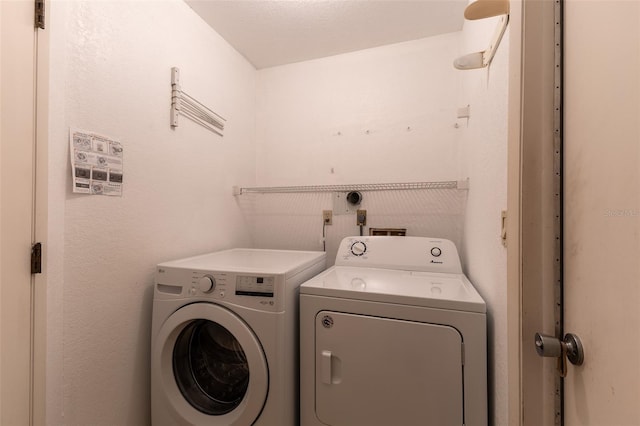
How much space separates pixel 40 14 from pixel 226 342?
1529mm

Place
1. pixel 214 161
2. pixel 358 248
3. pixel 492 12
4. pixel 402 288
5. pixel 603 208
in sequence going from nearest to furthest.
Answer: pixel 603 208 < pixel 492 12 < pixel 402 288 < pixel 358 248 < pixel 214 161

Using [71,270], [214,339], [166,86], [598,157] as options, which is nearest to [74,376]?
[71,270]

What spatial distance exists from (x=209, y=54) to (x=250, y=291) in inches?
63.6

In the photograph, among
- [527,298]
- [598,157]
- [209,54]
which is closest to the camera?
[598,157]

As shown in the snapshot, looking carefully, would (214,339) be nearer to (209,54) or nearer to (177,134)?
(177,134)

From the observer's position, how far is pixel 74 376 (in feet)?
3.43

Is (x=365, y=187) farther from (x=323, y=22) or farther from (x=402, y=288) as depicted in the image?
(x=323, y=22)

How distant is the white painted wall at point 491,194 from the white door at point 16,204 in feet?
5.05

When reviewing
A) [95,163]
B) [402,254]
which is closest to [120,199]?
[95,163]

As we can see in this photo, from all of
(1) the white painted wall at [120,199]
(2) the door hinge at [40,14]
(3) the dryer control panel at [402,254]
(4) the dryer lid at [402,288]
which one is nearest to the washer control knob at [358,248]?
(3) the dryer control panel at [402,254]

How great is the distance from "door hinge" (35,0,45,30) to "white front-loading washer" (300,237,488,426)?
4.54ft

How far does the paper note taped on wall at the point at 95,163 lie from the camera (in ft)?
3.43

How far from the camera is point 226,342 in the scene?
1.39 metres

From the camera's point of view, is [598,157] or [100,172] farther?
[100,172]
